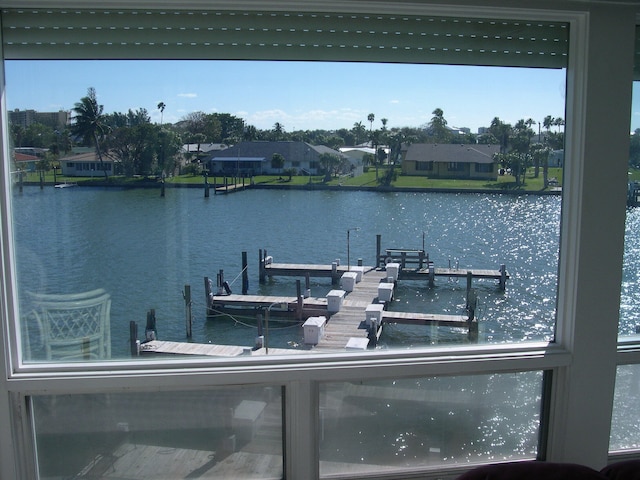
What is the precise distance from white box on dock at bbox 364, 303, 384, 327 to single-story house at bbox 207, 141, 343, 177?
779mm

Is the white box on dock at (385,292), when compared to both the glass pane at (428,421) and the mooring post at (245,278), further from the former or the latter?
the mooring post at (245,278)

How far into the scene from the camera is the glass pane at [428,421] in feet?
9.20

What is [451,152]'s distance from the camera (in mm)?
2904

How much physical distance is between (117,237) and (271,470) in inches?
53.9

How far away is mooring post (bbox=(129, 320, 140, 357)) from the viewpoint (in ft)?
8.89

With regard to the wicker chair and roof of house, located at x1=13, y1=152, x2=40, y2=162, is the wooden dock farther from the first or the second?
roof of house, located at x1=13, y1=152, x2=40, y2=162

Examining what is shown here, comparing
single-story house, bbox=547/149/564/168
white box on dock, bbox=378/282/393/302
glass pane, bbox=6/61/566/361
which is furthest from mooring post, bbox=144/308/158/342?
single-story house, bbox=547/149/564/168

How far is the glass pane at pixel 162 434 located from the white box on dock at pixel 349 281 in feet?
1.99

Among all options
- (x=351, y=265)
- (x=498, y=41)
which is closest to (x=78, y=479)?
(x=351, y=265)

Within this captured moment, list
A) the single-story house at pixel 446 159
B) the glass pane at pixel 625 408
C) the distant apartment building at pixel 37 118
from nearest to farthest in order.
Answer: the distant apartment building at pixel 37 118 → the single-story house at pixel 446 159 → the glass pane at pixel 625 408

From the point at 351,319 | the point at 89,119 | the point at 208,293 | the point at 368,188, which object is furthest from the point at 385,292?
the point at 89,119

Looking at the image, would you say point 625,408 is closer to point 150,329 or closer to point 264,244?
point 264,244

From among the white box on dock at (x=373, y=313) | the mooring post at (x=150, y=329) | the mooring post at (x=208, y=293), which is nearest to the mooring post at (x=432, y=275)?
the white box on dock at (x=373, y=313)

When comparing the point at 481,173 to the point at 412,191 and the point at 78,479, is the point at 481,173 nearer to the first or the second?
the point at 412,191
